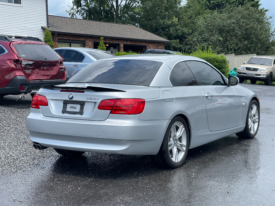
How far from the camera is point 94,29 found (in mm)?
32188

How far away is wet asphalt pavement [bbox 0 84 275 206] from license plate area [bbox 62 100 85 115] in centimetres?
84

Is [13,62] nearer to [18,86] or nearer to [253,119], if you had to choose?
[18,86]

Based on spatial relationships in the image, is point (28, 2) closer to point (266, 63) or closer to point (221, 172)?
point (266, 63)

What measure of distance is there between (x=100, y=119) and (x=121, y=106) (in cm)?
30

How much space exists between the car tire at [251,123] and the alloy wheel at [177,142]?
229 cm

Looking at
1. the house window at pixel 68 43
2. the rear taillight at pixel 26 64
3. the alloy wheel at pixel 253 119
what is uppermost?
the rear taillight at pixel 26 64

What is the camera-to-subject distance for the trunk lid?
14.1 feet

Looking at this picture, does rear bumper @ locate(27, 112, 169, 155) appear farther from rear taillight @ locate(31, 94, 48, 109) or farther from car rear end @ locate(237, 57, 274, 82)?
car rear end @ locate(237, 57, 274, 82)

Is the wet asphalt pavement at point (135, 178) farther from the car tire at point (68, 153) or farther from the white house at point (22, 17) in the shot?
the white house at point (22, 17)

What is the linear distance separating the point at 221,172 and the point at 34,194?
242 cm

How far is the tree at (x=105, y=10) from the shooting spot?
51.2m

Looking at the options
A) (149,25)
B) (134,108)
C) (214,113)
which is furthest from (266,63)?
(149,25)

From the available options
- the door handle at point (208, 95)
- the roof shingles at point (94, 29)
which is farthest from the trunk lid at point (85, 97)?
the roof shingles at point (94, 29)

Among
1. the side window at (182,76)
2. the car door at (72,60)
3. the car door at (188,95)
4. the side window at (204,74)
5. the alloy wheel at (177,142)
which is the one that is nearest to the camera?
the alloy wheel at (177,142)
